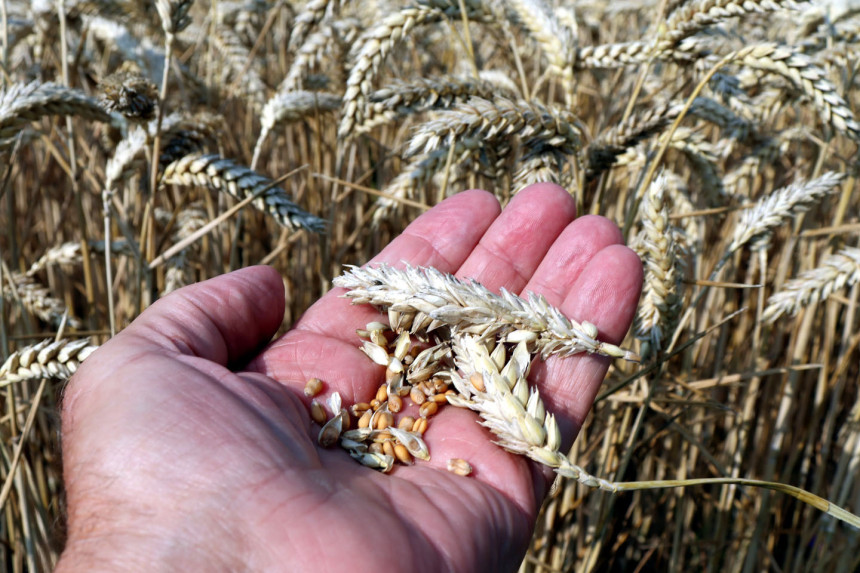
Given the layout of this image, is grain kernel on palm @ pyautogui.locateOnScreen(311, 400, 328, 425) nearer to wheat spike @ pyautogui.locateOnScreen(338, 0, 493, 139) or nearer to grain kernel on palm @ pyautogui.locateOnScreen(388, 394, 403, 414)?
grain kernel on palm @ pyautogui.locateOnScreen(388, 394, 403, 414)

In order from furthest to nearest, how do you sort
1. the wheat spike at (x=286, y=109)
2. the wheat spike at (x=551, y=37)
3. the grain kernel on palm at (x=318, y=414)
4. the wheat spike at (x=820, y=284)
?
the wheat spike at (x=286, y=109) < the wheat spike at (x=551, y=37) < the wheat spike at (x=820, y=284) < the grain kernel on palm at (x=318, y=414)

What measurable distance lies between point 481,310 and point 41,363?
2.91ft

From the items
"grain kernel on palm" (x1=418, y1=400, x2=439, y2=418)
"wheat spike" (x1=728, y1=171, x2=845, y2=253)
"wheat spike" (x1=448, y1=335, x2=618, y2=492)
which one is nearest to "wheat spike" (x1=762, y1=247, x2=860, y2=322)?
"wheat spike" (x1=728, y1=171, x2=845, y2=253)

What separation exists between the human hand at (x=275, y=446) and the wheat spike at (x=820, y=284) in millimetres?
479

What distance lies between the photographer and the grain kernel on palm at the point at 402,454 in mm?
1384

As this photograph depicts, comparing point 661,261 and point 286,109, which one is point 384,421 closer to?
point 661,261

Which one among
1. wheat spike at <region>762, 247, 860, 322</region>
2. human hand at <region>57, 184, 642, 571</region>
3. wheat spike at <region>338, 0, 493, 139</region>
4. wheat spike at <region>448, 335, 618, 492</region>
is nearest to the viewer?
human hand at <region>57, 184, 642, 571</region>

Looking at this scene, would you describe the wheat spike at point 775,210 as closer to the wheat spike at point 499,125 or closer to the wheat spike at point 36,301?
the wheat spike at point 499,125

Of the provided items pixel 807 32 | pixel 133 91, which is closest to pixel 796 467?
pixel 807 32

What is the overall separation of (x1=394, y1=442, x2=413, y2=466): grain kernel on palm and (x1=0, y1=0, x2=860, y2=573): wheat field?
0.53 m

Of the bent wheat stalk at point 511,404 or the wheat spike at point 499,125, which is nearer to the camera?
the bent wheat stalk at point 511,404

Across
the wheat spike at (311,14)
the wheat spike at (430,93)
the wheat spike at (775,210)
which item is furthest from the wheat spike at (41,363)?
the wheat spike at (775,210)

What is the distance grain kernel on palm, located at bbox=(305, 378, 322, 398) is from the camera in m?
1.49

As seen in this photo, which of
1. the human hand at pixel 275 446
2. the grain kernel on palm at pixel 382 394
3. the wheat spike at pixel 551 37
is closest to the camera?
the human hand at pixel 275 446
